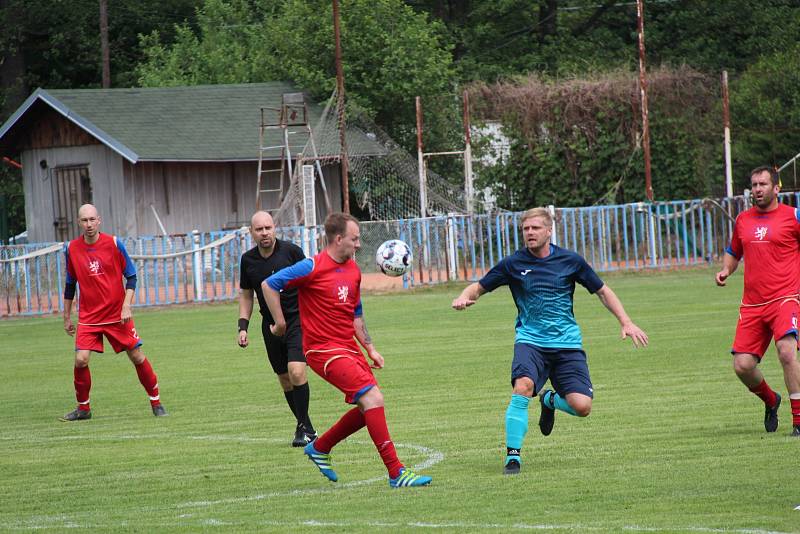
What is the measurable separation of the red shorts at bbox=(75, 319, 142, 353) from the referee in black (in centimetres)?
240

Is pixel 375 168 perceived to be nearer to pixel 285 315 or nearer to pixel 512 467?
pixel 285 315

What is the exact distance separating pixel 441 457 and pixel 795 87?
28.2 meters

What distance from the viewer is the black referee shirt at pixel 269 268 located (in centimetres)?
1086

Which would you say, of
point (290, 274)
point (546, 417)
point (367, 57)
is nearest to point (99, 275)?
point (290, 274)

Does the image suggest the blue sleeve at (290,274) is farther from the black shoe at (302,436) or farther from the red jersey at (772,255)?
the red jersey at (772,255)

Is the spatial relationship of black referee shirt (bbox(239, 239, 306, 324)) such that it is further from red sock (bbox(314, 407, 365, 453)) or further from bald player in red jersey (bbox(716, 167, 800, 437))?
bald player in red jersey (bbox(716, 167, 800, 437))

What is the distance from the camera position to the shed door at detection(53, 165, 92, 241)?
3538 cm

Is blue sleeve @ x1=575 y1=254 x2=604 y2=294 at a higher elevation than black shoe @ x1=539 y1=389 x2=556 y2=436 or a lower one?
higher

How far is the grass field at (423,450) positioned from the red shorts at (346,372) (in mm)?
654

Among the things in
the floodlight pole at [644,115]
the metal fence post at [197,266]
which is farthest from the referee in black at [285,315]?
the floodlight pole at [644,115]

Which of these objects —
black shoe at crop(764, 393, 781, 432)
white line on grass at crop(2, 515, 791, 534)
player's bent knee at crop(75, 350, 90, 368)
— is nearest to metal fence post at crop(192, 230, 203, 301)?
player's bent knee at crop(75, 350, 90, 368)

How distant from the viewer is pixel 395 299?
26391 millimetres

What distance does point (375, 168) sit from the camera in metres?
37.5

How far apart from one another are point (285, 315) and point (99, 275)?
3.06 meters
